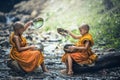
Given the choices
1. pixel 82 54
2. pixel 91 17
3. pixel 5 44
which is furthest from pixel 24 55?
pixel 91 17

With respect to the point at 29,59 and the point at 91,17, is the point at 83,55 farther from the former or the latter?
the point at 91,17

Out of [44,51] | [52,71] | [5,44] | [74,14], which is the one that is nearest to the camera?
[52,71]

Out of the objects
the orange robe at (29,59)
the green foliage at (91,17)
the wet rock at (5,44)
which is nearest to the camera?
the orange robe at (29,59)

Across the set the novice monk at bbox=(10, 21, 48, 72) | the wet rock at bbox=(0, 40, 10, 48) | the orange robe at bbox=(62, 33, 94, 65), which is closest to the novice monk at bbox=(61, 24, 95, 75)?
the orange robe at bbox=(62, 33, 94, 65)

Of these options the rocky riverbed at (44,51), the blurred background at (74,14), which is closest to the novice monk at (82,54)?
the rocky riverbed at (44,51)

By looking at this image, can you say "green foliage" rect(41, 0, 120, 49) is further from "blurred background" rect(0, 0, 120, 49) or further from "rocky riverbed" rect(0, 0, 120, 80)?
"rocky riverbed" rect(0, 0, 120, 80)

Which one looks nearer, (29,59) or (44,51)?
(29,59)

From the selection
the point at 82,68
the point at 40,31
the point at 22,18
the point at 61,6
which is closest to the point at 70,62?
the point at 82,68

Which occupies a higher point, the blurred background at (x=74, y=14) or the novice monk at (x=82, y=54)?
the blurred background at (x=74, y=14)

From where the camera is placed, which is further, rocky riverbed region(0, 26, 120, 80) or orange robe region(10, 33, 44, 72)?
→ orange robe region(10, 33, 44, 72)

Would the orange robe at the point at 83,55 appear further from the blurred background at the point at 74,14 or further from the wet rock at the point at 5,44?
the wet rock at the point at 5,44

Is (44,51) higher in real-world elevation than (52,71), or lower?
higher

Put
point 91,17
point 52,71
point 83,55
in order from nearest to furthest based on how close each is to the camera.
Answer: point 83,55, point 52,71, point 91,17

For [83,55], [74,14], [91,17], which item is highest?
[74,14]
